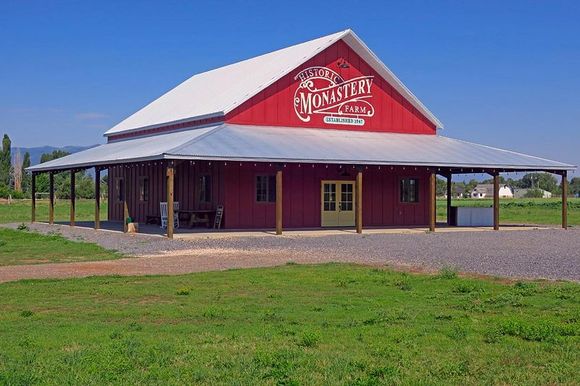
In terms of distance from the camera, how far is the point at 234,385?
22.4 ft

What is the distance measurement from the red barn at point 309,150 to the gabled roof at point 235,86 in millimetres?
78

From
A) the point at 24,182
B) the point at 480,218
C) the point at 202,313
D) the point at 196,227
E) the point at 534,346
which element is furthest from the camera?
the point at 24,182

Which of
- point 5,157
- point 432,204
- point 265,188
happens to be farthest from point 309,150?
point 5,157

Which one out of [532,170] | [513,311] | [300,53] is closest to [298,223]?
[300,53]

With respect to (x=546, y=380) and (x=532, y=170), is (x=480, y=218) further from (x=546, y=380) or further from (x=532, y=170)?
(x=546, y=380)

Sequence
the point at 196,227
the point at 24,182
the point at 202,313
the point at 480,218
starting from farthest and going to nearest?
the point at 24,182 < the point at 480,218 < the point at 196,227 < the point at 202,313

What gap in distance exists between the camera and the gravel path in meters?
16.6

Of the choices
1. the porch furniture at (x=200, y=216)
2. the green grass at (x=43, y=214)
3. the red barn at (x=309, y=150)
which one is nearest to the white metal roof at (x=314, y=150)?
the red barn at (x=309, y=150)

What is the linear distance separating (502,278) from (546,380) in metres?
8.11

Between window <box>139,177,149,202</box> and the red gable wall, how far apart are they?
6.60 metres

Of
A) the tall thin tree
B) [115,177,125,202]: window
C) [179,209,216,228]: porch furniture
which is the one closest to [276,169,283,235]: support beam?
[179,209,216,228]: porch furniture

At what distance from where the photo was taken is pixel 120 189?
3909 centimetres

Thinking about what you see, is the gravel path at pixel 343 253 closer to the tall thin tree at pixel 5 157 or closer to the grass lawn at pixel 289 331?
the grass lawn at pixel 289 331

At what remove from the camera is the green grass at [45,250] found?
64.3 feet
